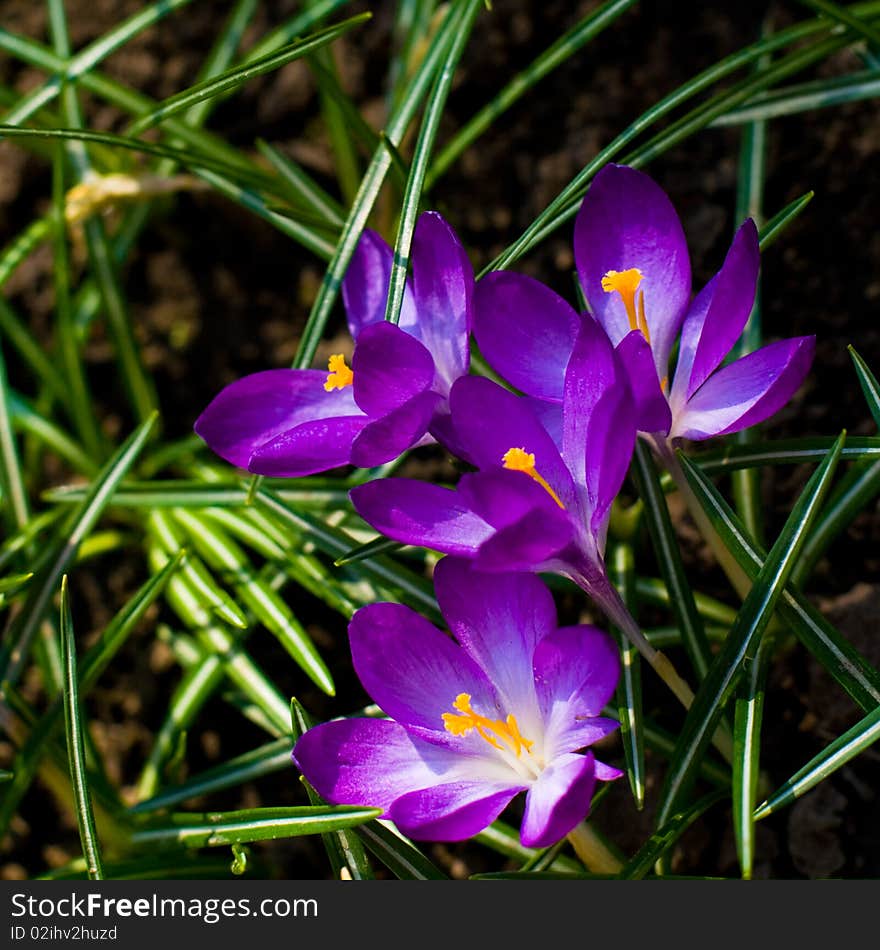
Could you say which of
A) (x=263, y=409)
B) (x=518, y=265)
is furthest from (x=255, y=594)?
(x=518, y=265)

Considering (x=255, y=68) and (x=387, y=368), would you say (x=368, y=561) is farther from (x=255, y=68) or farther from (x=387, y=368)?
(x=255, y=68)

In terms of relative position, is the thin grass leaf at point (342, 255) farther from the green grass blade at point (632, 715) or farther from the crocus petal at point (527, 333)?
the green grass blade at point (632, 715)

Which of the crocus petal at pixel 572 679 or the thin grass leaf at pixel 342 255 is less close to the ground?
the thin grass leaf at pixel 342 255

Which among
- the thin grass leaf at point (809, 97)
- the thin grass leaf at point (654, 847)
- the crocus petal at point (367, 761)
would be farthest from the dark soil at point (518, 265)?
the crocus petal at point (367, 761)

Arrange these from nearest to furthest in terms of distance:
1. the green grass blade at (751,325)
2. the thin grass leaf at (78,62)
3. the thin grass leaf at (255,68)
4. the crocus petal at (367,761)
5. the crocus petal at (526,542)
Result: the crocus petal at (526,542), the crocus petal at (367,761), the thin grass leaf at (255,68), the green grass blade at (751,325), the thin grass leaf at (78,62)

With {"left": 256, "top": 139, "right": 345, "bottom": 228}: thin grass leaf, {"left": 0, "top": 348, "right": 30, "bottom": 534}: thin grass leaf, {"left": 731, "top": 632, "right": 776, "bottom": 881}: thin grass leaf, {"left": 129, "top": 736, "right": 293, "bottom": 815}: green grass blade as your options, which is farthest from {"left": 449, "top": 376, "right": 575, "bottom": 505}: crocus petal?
{"left": 0, "top": 348, "right": 30, "bottom": 534}: thin grass leaf

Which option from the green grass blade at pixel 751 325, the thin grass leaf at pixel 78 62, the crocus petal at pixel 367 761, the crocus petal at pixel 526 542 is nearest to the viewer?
the crocus petal at pixel 526 542
